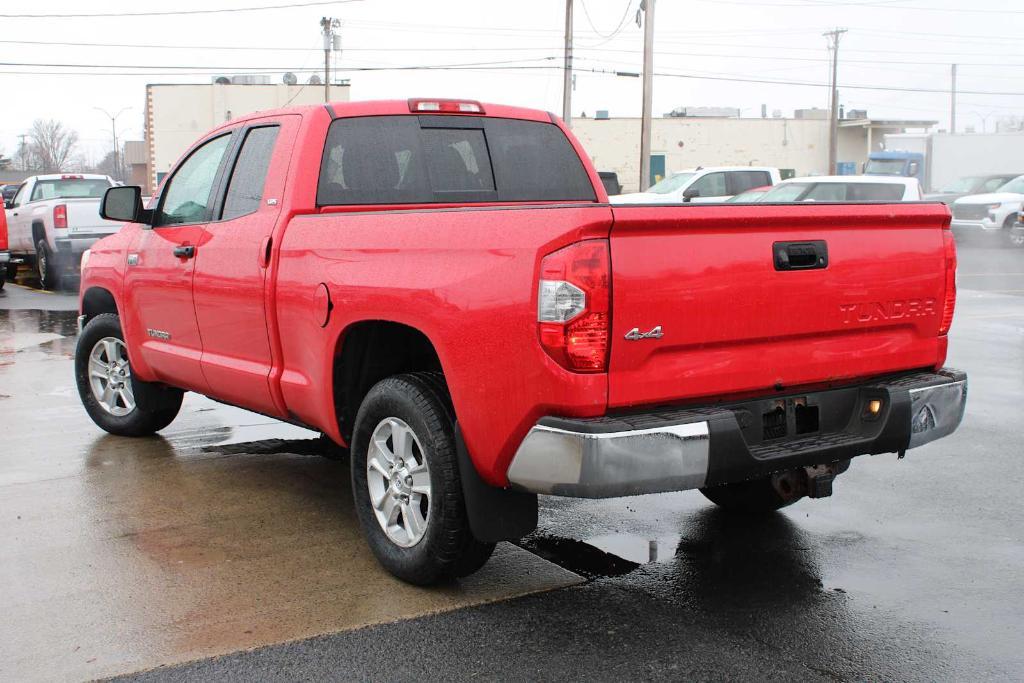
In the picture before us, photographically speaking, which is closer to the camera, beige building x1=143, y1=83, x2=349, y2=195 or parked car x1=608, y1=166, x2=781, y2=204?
parked car x1=608, y1=166, x2=781, y2=204

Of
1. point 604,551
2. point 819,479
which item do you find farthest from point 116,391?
point 819,479

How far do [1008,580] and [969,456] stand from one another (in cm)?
232

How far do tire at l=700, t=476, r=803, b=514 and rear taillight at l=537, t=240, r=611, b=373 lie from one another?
76.6 inches

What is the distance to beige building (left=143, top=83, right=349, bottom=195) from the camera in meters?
64.0

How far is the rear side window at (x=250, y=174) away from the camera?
5.62m

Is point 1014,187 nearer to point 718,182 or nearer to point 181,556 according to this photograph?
point 718,182

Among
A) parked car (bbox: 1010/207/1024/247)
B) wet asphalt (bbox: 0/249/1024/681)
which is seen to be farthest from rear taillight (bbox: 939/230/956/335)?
parked car (bbox: 1010/207/1024/247)

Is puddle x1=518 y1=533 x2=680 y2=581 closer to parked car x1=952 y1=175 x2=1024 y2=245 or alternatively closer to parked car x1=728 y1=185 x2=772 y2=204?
parked car x1=728 y1=185 x2=772 y2=204

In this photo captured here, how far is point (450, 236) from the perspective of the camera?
414 centimetres

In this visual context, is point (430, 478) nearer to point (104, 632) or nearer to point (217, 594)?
point (217, 594)

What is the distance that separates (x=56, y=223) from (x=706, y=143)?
5202cm

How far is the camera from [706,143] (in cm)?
6581

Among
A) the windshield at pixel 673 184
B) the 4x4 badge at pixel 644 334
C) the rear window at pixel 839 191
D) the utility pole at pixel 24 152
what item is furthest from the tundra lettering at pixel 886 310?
the utility pole at pixel 24 152

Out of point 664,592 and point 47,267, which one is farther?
point 47,267
